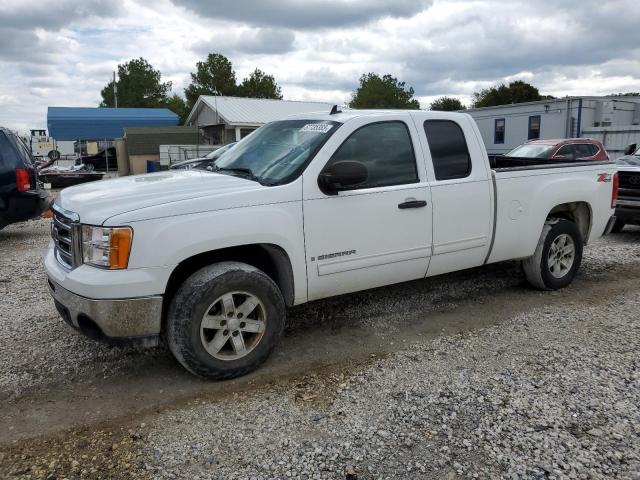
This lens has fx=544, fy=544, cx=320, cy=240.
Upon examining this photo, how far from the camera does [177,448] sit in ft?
9.92

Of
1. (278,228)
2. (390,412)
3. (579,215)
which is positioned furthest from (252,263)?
(579,215)

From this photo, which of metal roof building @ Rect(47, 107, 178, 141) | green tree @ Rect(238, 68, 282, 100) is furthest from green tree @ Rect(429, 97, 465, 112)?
metal roof building @ Rect(47, 107, 178, 141)

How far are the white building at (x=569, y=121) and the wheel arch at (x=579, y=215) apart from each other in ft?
57.8

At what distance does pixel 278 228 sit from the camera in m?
3.86

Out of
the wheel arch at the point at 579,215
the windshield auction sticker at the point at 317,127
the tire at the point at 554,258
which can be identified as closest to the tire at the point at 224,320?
the windshield auction sticker at the point at 317,127

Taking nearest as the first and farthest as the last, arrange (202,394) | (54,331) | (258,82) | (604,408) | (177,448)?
(177,448), (604,408), (202,394), (54,331), (258,82)

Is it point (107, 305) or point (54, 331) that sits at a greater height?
point (107, 305)

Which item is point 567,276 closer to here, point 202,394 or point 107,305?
point 202,394

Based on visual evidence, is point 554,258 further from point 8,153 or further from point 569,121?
point 569,121

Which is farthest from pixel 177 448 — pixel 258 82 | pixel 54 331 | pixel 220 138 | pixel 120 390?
pixel 258 82

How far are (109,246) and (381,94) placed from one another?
58840mm

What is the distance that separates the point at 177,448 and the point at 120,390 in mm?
938

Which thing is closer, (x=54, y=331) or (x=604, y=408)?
(x=604, y=408)

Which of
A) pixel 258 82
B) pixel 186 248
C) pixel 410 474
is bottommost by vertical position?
pixel 410 474
